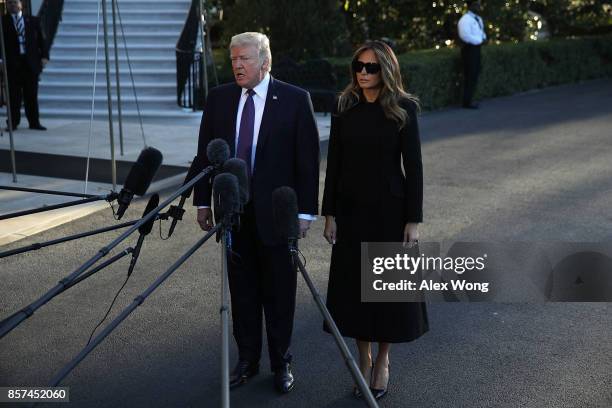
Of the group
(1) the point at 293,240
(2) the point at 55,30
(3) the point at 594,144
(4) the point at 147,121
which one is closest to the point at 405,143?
(1) the point at 293,240

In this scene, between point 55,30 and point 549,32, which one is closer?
point 55,30

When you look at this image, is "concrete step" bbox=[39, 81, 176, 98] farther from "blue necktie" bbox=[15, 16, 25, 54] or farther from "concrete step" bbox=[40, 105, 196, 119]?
"blue necktie" bbox=[15, 16, 25, 54]

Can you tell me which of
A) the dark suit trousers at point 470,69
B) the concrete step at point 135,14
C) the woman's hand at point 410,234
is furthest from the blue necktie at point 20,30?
the woman's hand at point 410,234

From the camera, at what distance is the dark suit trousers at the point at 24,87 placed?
50.9ft

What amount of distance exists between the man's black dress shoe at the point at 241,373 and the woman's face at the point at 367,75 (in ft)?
5.81

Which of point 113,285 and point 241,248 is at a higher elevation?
point 241,248

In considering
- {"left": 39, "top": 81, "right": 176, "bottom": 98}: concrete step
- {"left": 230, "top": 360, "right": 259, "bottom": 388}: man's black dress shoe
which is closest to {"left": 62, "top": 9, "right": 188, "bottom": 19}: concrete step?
{"left": 39, "top": 81, "right": 176, "bottom": 98}: concrete step

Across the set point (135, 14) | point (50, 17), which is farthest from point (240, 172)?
point (135, 14)

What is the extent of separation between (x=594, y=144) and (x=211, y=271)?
28.0 feet

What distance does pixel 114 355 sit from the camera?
6.40 m

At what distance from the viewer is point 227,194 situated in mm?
3832

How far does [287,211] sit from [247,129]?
5.48ft

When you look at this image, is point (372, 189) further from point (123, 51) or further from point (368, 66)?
point (123, 51)

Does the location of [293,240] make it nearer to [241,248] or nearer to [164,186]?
[241,248]
